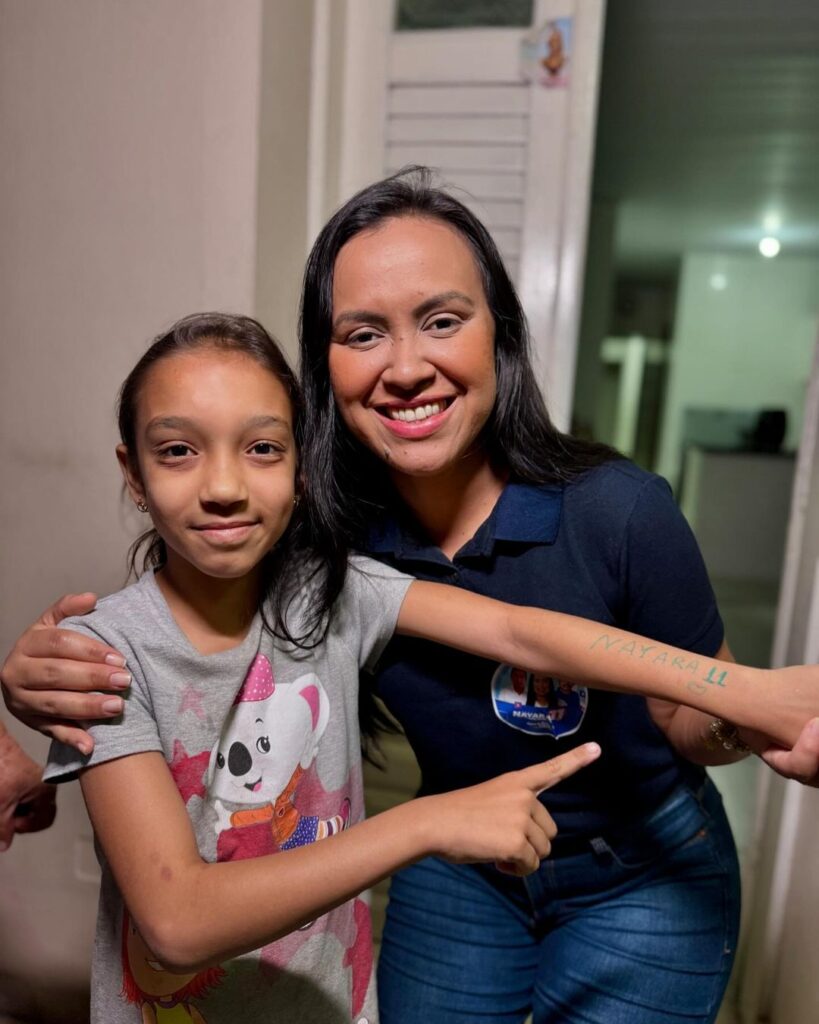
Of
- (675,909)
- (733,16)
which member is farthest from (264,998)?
(733,16)

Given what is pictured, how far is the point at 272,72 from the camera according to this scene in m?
1.38

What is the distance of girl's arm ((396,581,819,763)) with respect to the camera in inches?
30.9

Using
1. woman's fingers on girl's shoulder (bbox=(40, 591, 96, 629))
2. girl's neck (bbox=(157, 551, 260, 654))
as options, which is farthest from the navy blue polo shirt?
woman's fingers on girl's shoulder (bbox=(40, 591, 96, 629))

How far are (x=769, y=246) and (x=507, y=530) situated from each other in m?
6.83

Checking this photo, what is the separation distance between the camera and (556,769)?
0.73 metres

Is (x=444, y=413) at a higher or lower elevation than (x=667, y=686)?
higher

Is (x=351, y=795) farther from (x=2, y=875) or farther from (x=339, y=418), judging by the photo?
(x=2, y=875)

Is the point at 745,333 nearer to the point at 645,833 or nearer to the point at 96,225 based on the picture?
the point at 96,225

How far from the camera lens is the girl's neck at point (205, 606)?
0.83 metres

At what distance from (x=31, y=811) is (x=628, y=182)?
4.48 meters

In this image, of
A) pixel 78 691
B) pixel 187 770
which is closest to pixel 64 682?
pixel 78 691

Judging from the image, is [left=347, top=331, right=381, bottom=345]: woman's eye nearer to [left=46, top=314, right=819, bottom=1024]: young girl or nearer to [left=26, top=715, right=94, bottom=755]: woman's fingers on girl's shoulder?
[left=46, top=314, right=819, bottom=1024]: young girl

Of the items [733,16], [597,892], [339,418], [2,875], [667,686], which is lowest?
[2,875]

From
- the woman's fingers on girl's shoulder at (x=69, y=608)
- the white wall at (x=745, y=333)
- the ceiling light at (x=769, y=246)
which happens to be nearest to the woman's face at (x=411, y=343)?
the woman's fingers on girl's shoulder at (x=69, y=608)
